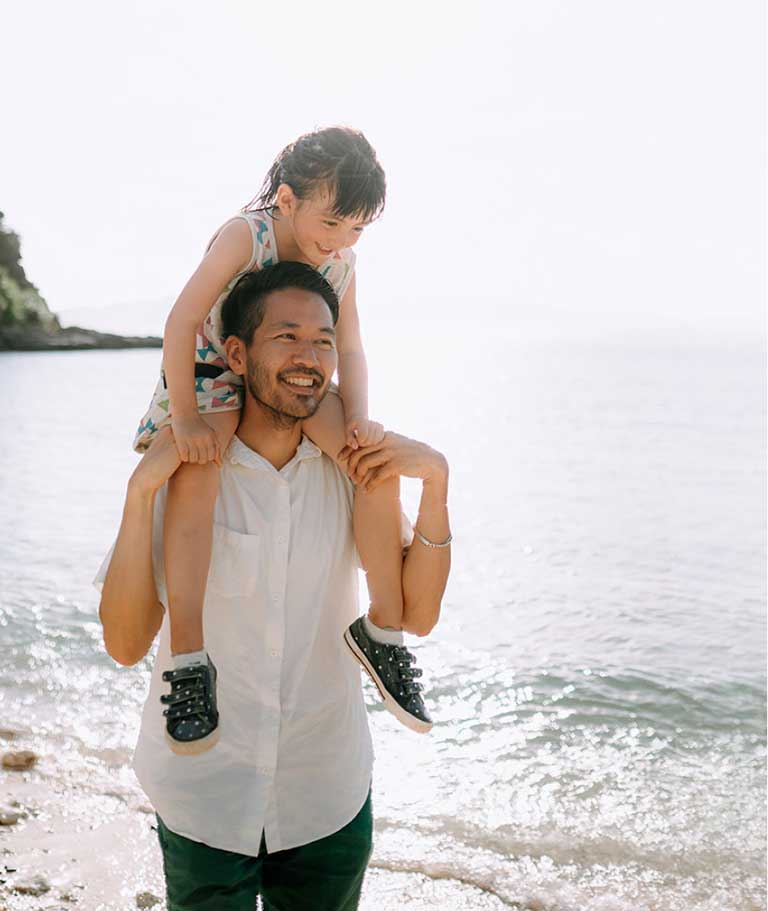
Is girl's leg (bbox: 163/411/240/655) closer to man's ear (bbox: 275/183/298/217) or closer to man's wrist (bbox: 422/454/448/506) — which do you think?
man's wrist (bbox: 422/454/448/506)

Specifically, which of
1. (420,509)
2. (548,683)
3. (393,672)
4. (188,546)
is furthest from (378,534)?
(548,683)

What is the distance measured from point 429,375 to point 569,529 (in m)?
39.1

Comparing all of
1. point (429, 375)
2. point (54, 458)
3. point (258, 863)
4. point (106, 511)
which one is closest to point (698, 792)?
point (258, 863)

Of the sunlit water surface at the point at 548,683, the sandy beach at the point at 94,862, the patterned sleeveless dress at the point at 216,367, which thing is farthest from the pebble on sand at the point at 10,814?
the patterned sleeveless dress at the point at 216,367

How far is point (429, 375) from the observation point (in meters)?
51.0

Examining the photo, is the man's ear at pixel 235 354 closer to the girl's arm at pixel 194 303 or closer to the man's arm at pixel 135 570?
the girl's arm at pixel 194 303

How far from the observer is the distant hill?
40281 mm

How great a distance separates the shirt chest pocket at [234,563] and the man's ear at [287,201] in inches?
39.5

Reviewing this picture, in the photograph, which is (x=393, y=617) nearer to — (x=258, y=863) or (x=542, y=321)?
Result: (x=258, y=863)

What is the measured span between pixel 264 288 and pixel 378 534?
625mm

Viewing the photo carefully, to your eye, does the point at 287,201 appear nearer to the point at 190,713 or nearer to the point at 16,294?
the point at 190,713

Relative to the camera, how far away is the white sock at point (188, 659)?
85.7 inches

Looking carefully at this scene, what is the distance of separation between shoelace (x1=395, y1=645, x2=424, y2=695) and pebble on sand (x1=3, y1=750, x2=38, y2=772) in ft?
9.58

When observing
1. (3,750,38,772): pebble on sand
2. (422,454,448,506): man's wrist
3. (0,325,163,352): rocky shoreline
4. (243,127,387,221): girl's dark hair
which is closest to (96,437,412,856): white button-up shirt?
(422,454,448,506): man's wrist
